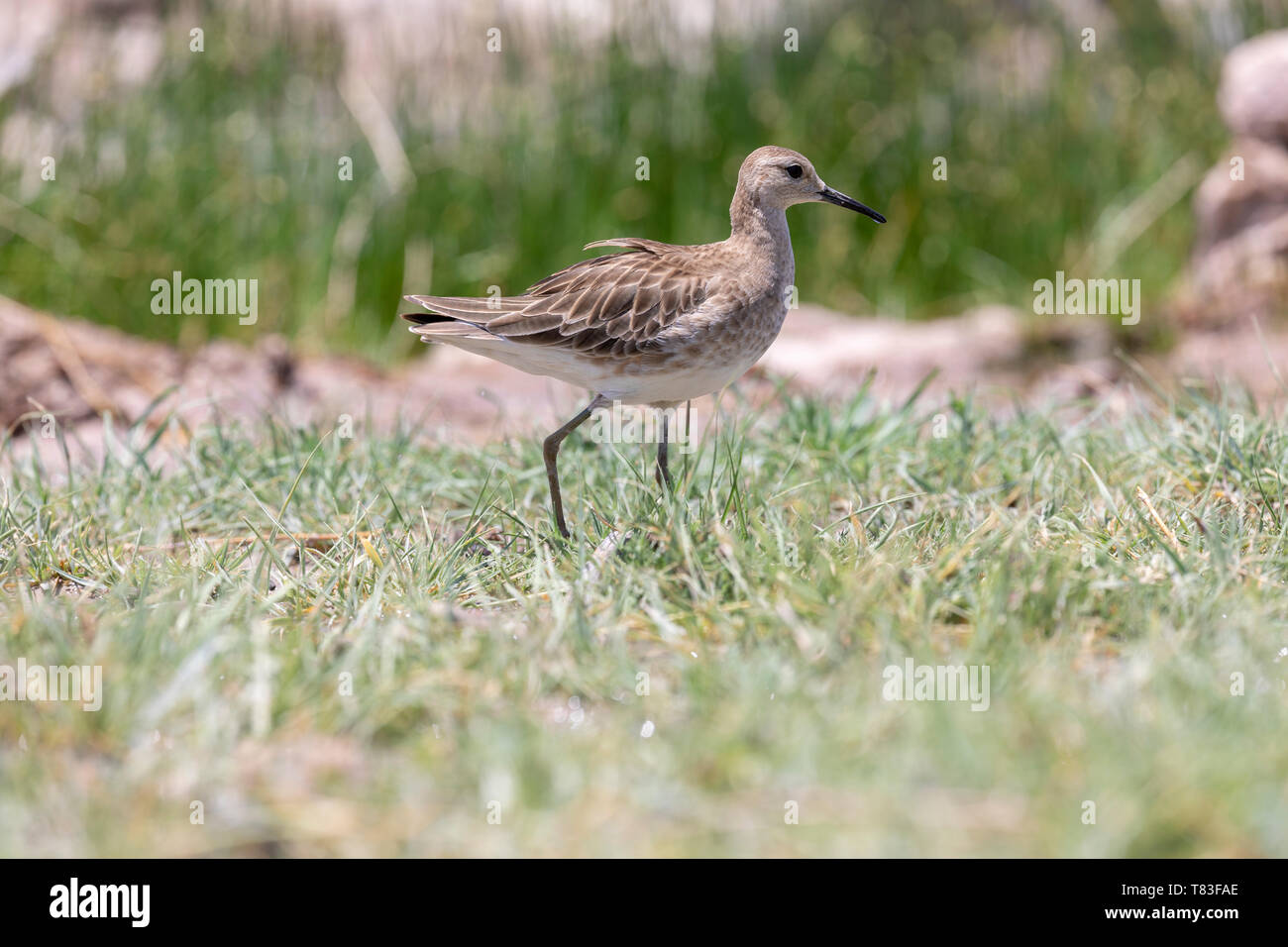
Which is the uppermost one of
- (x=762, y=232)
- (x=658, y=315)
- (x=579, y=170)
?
(x=579, y=170)

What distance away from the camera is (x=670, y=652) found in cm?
332

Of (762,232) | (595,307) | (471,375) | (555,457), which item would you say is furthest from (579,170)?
(555,457)

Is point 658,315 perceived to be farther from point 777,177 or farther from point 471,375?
point 471,375

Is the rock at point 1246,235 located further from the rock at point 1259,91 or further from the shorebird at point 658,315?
the shorebird at point 658,315

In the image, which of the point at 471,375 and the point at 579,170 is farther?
the point at 579,170

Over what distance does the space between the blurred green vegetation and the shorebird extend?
4.01 meters

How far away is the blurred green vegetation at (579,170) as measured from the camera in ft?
26.3

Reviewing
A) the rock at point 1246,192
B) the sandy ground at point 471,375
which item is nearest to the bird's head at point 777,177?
the sandy ground at point 471,375

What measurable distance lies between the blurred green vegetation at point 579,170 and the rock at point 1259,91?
0.95 meters

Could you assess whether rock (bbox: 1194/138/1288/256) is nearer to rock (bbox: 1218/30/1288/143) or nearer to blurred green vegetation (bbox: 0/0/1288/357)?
rock (bbox: 1218/30/1288/143)

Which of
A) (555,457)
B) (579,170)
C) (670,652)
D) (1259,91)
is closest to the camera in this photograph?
(670,652)

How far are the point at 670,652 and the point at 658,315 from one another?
1201 mm

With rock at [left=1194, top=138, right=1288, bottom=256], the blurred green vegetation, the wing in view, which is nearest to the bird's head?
the wing
